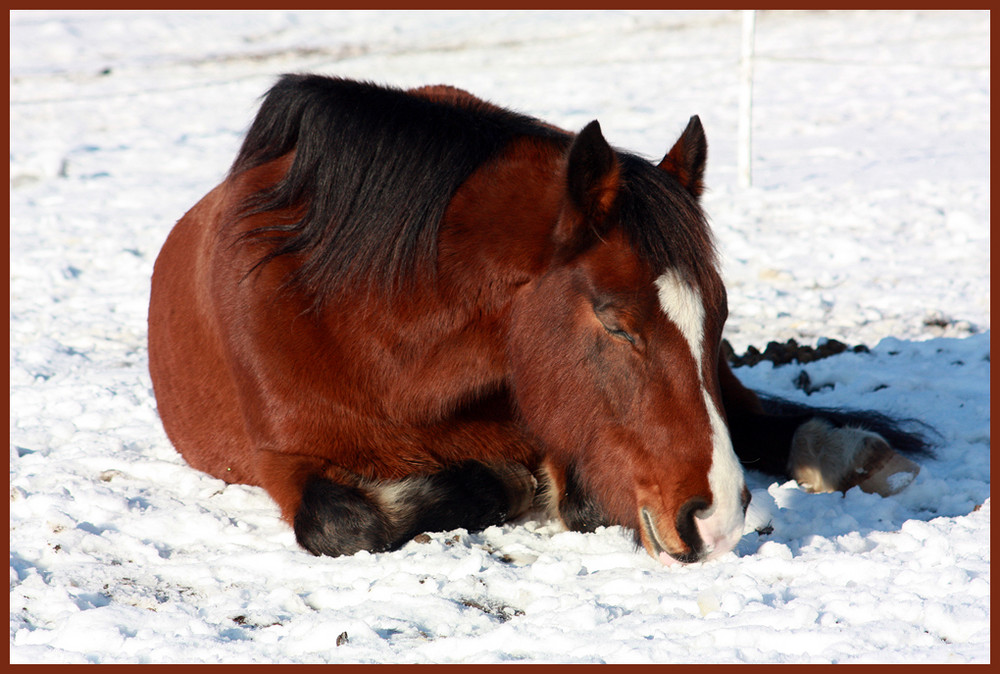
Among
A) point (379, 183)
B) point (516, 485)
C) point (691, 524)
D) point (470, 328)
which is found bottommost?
point (516, 485)

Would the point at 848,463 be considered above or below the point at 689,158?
below

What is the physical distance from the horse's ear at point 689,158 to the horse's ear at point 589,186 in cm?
40

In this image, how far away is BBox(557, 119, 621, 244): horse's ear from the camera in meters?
2.67

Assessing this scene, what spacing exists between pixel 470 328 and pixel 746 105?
774 cm

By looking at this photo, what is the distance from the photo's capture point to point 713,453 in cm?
260

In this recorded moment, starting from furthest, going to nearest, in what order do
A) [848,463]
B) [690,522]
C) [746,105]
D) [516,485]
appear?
1. [746,105]
2. [848,463]
3. [516,485]
4. [690,522]

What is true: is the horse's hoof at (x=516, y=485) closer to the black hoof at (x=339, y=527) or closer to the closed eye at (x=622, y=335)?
the black hoof at (x=339, y=527)

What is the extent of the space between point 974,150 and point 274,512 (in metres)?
9.97

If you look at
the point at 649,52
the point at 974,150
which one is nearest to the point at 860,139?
the point at 974,150

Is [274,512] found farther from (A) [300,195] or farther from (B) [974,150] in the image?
(B) [974,150]

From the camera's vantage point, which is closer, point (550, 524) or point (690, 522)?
point (690, 522)

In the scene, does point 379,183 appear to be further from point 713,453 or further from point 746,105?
point 746,105

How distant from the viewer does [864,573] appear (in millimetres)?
2654

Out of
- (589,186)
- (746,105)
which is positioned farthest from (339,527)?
(746,105)
